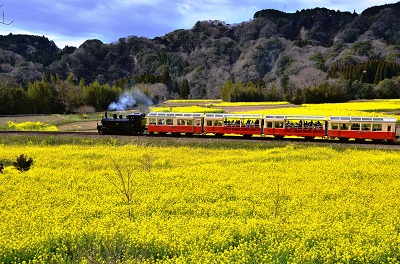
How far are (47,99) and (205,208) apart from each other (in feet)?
226

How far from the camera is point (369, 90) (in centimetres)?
9406

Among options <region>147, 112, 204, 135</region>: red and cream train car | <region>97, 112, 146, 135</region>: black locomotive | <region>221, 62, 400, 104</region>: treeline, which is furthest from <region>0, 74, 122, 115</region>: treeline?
<region>147, 112, 204, 135</region>: red and cream train car

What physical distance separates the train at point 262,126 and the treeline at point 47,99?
42.8 meters

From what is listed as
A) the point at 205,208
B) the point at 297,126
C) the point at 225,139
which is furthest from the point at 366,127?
the point at 205,208

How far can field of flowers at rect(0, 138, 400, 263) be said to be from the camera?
34.1 ft

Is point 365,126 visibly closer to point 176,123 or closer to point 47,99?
point 176,123

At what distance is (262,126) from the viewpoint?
114 ft

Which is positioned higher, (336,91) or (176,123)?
(336,91)

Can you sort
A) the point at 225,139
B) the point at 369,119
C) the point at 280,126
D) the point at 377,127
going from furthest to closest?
the point at 280,126 < the point at 225,139 < the point at 369,119 < the point at 377,127

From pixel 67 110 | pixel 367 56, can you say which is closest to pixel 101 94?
pixel 67 110

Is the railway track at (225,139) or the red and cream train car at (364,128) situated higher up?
the red and cream train car at (364,128)

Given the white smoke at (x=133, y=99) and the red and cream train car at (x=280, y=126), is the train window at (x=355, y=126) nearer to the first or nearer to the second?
the red and cream train car at (x=280, y=126)

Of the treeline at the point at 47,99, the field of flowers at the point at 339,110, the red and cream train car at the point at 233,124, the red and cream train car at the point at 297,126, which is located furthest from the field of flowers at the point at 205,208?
the treeline at the point at 47,99

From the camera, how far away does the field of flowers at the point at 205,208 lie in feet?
34.1
